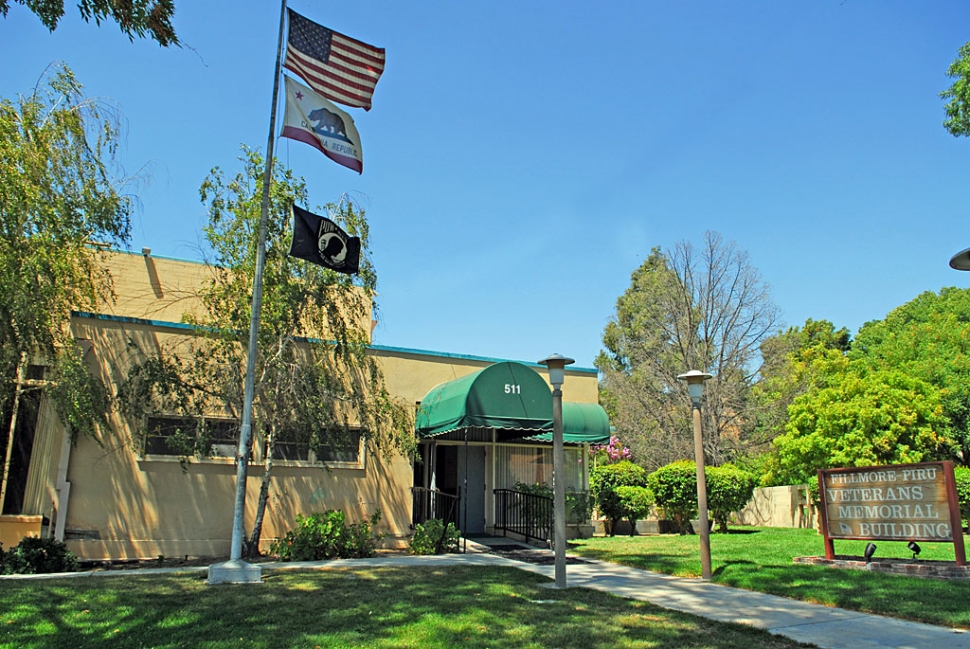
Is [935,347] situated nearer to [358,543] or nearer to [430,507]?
[430,507]

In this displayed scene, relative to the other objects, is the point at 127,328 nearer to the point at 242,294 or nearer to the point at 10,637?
the point at 242,294

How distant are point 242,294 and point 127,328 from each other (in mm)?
2617

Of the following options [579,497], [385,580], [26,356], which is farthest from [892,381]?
[26,356]

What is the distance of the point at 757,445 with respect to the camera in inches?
1022

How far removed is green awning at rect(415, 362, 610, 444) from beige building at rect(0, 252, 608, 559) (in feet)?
0.19

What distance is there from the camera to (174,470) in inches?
486

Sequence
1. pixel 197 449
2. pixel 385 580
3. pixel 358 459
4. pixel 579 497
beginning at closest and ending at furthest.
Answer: pixel 385 580, pixel 197 449, pixel 358 459, pixel 579 497

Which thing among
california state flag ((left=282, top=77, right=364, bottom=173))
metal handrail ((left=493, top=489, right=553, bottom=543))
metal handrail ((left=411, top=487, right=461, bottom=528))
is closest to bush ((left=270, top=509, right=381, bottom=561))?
metal handrail ((left=411, top=487, right=461, bottom=528))

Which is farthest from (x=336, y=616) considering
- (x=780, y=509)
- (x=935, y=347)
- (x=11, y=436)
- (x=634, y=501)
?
(x=935, y=347)

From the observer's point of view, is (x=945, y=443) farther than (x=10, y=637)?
Yes

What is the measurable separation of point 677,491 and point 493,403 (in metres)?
5.97

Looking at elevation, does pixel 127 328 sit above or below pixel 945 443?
above

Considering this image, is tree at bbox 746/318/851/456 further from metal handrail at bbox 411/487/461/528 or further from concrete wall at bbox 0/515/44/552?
concrete wall at bbox 0/515/44/552

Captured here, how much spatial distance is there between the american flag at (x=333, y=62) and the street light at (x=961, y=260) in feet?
26.7
